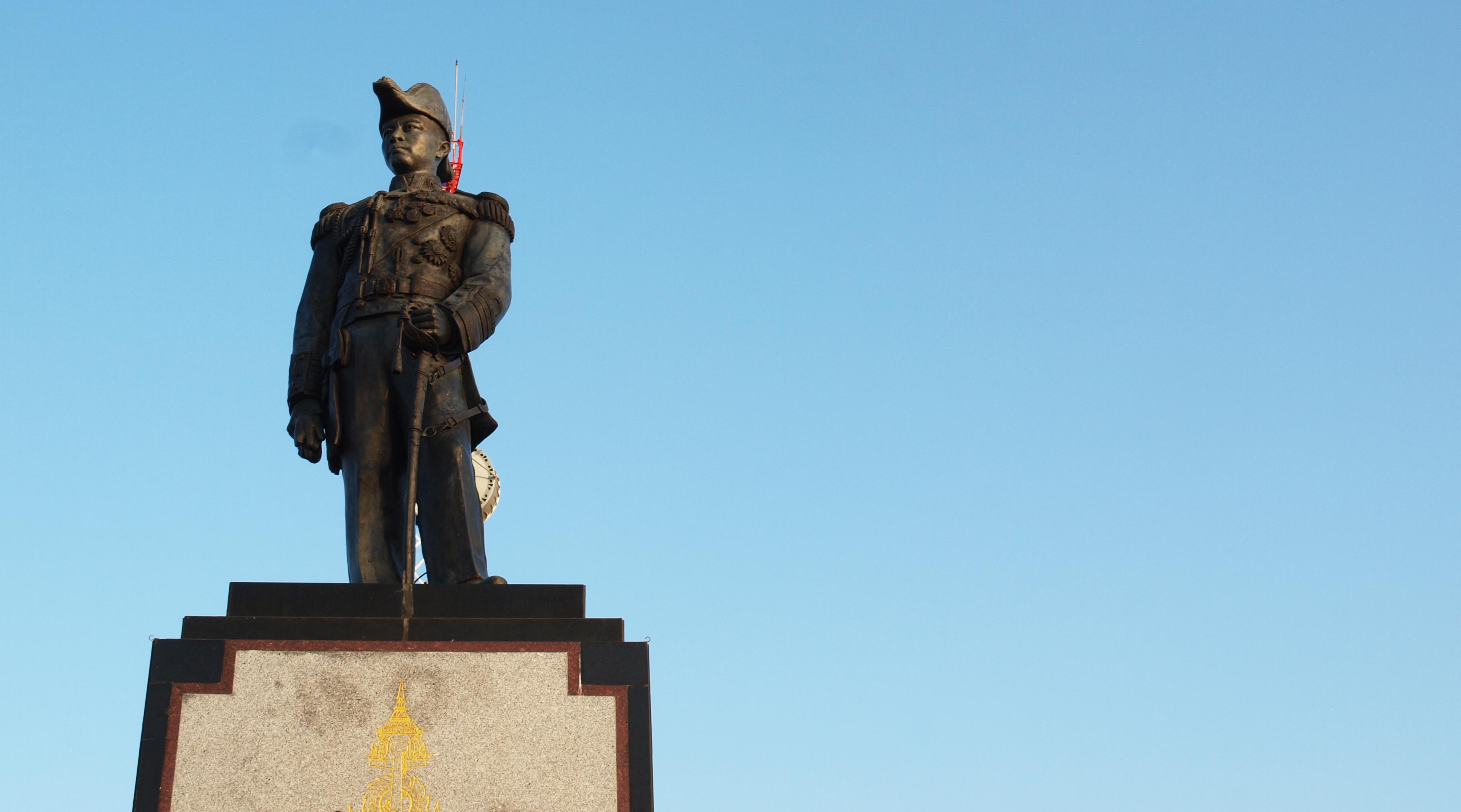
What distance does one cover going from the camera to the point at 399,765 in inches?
322

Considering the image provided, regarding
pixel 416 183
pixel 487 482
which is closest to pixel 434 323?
pixel 416 183

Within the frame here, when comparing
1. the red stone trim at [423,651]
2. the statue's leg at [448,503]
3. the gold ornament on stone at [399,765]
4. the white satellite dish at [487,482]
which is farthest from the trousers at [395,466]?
the white satellite dish at [487,482]

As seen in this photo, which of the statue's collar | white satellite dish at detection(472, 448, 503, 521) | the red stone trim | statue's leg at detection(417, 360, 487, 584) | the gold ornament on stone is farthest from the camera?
white satellite dish at detection(472, 448, 503, 521)

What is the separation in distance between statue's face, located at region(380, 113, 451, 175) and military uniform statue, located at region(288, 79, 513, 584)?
0.01 m

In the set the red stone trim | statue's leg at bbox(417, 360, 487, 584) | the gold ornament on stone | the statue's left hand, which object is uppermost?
the statue's left hand

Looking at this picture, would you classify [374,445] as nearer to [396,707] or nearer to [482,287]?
[482,287]

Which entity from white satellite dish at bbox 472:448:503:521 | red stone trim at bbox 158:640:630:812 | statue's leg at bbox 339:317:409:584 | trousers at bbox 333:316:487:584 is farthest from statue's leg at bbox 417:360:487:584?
white satellite dish at bbox 472:448:503:521

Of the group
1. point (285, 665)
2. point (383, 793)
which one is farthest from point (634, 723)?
point (285, 665)

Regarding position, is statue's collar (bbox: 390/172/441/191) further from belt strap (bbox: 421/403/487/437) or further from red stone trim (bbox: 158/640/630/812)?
red stone trim (bbox: 158/640/630/812)

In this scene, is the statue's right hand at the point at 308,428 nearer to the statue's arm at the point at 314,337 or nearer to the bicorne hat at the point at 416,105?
the statue's arm at the point at 314,337

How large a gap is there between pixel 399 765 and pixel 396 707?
0.34m

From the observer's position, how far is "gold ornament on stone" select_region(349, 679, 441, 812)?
8055 mm

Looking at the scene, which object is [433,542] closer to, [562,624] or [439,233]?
[562,624]

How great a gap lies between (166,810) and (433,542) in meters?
2.14
